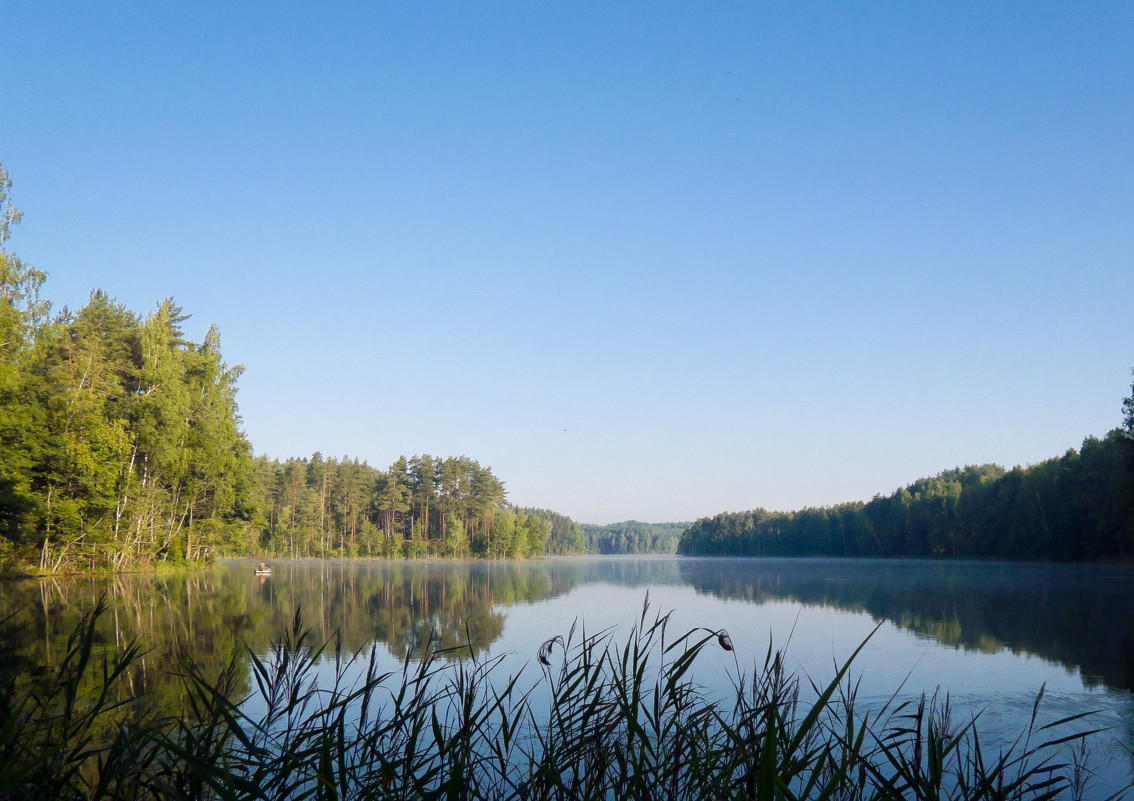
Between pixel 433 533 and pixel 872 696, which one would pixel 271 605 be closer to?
pixel 872 696

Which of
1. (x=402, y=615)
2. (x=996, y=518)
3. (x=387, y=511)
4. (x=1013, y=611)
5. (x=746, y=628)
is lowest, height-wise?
(x=1013, y=611)

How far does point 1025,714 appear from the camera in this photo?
9938mm

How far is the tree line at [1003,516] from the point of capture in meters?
54.5

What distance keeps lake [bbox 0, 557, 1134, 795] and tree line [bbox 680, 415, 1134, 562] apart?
74.1ft

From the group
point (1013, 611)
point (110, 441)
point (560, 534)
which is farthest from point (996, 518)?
point (560, 534)

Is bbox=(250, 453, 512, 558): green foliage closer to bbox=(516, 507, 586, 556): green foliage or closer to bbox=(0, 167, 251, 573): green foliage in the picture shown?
bbox=(0, 167, 251, 573): green foliage

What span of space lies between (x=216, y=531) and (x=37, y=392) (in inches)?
741

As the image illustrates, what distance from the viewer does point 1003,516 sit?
73375 millimetres

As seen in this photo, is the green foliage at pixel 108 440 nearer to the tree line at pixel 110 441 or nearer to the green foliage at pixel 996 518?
the tree line at pixel 110 441

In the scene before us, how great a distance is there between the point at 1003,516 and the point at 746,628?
67.0 meters

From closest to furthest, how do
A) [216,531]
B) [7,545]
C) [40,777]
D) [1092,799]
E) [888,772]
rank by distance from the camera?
[40,777], [1092,799], [888,772], [7,545], [216,531]

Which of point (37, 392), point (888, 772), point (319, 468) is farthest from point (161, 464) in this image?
point (319, 468)

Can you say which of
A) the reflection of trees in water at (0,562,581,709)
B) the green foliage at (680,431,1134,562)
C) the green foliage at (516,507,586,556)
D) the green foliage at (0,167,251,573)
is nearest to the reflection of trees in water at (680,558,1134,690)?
the reflection of trees in water at (0,562,581,709)

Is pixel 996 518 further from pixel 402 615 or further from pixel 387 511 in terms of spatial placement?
pixel 402 615
